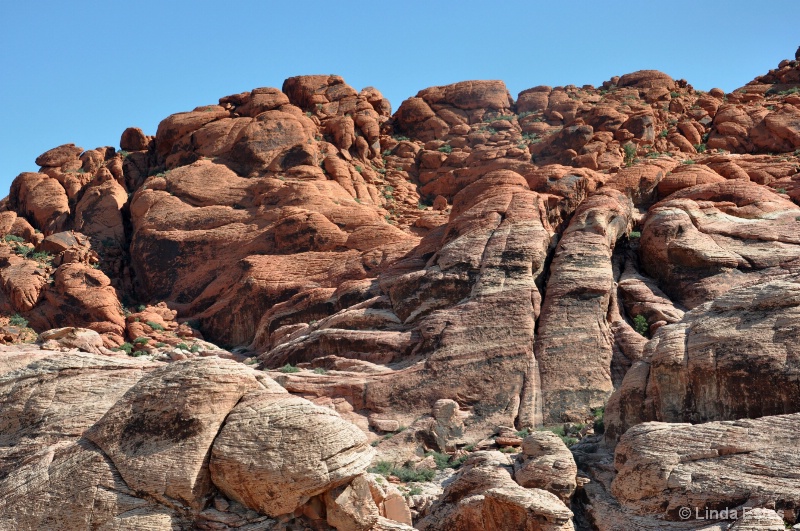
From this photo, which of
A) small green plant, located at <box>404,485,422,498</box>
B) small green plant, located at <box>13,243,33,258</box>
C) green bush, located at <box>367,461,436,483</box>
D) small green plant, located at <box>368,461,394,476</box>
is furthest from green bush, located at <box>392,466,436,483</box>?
small green plant, located at <box>13,243,33,258</box>

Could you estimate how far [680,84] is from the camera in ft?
197

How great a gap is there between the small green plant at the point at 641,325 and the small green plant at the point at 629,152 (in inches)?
662

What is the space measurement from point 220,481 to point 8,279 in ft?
111

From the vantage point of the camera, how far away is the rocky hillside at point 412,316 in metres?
15.0

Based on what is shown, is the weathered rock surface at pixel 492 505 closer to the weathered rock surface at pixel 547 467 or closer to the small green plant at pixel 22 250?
the weathered rock surface at pixel 547 467

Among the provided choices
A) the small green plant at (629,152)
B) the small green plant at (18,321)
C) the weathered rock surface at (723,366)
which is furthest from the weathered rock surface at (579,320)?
the small green plant at (18,321)

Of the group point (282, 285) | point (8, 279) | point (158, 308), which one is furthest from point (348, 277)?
point (8, 279)

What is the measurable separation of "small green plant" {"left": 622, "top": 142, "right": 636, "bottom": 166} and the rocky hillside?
0.15 metres

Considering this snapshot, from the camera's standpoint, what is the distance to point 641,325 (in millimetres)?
31422

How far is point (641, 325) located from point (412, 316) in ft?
26.9

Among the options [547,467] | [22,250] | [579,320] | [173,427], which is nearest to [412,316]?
[579,320]

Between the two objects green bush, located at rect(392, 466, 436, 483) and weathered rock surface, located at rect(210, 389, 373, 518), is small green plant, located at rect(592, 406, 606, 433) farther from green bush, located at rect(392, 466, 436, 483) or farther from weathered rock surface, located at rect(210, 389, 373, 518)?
weathered rock surface, located at rect(210, 389, 373, 518)

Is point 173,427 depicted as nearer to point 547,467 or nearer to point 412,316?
point 547,467

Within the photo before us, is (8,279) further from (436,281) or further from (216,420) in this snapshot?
(216,420)
